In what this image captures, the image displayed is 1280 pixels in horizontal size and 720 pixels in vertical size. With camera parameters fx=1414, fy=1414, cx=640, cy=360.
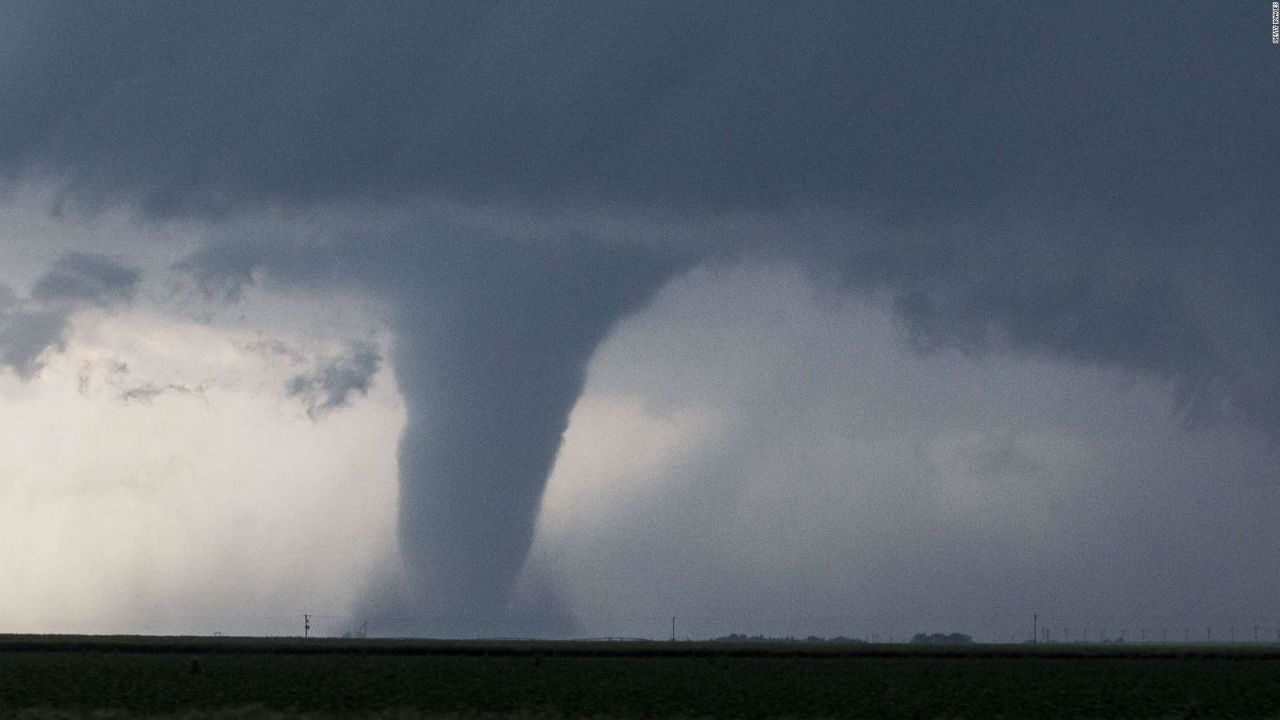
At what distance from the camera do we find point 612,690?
88.9 meters

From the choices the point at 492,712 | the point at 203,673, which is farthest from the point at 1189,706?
the point at 203,673

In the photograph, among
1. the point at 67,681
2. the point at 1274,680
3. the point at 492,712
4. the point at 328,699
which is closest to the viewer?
the point at 492,712

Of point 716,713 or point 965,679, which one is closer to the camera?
point 716,713

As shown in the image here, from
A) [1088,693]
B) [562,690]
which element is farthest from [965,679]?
[562,690]

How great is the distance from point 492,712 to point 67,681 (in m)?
36.4

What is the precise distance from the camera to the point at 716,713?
72938 millimetres

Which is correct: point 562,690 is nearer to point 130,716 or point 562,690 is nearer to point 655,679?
point 655,679

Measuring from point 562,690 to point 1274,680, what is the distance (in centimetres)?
5886

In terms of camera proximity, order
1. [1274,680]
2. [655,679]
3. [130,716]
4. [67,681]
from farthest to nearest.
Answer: [1274,680], [655,679], [67,681], [130,716]

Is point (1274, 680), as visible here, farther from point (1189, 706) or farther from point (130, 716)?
point (130, 716)

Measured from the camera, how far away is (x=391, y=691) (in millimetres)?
86000

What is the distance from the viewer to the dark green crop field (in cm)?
7388

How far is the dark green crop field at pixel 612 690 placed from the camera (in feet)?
242

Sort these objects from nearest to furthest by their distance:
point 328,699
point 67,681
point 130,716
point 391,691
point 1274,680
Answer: point 130,716 → point 328,699 → point 391,691 → point 67,681 → point 1274,680
